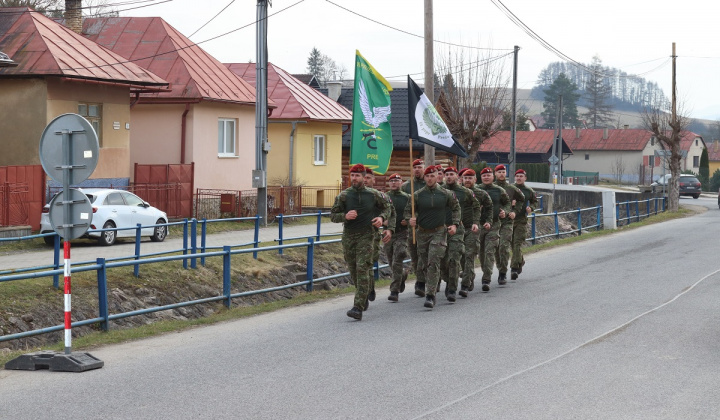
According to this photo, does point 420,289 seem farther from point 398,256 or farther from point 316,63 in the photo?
point 316,63

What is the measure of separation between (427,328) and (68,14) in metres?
27.4

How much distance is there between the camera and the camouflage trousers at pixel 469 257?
14.8m

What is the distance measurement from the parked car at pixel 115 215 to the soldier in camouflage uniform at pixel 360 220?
32.2ft

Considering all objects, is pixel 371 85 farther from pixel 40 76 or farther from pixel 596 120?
pixel 596 120

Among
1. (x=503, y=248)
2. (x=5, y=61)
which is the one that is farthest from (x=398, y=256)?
(x=5, y=61)

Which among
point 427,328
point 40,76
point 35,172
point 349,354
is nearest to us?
point 349,354

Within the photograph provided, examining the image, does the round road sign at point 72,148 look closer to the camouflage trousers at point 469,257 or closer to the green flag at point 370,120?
the green flag at point 370,120

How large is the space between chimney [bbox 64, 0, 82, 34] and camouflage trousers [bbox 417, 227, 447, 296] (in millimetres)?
24560

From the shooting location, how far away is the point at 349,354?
963 centimetres

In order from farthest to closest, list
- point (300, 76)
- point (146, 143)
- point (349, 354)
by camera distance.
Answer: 1. point (300, 76)
2. point (146, 143)
3. point (349, 354)

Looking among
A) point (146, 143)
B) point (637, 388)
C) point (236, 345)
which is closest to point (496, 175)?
point (236, 345)

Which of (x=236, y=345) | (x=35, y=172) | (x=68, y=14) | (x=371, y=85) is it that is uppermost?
(x=68, y=14)

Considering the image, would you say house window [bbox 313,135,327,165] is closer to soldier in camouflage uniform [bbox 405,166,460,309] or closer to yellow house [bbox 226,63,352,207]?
yellow house [bbox 226,63,352,207]

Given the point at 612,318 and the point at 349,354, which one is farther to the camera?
the point at 612,318
